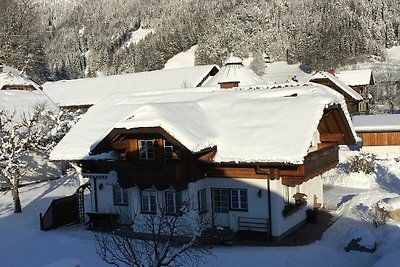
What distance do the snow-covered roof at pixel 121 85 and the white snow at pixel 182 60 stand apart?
5518 centimetres

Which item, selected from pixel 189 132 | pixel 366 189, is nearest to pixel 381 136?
pixel 366 189

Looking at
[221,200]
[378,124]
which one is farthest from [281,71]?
[221,200]

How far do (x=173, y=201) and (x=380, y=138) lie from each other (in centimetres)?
2696

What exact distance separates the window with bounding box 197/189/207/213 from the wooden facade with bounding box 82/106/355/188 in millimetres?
658

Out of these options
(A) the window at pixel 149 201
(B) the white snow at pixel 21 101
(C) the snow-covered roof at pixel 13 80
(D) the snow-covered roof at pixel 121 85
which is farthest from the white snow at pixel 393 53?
(A) the window at pixel 149 201

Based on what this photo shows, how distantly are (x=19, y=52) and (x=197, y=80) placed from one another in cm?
3447

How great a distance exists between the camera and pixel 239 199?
18.5 meters

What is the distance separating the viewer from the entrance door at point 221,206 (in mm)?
18766

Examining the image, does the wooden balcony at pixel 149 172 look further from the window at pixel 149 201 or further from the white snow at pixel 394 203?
the white snow at pixel 394 203

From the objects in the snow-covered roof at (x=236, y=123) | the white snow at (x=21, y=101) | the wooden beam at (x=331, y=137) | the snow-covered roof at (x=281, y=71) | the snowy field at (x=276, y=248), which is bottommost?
the snowy field at (x=276, y=248)

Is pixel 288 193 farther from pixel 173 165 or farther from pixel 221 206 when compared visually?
pixel 173 165

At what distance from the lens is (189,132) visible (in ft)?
57.1

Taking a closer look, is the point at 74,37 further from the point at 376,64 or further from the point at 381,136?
the point at 381,136

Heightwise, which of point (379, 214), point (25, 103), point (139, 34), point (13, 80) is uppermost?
point (139, 34)
